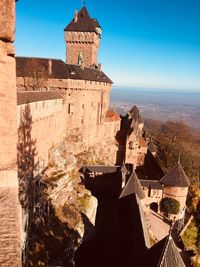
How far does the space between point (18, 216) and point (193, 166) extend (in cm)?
4518

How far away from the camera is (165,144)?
56281 mm

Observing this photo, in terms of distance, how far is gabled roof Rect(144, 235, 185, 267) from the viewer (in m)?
12.6

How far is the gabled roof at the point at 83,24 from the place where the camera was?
3719 centimetres

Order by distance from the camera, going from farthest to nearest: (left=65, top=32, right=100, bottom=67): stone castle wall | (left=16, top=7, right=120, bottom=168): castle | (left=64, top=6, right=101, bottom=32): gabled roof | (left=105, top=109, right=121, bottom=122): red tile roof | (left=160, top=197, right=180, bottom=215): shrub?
1. (left=105, top=109, right=121, bottom=122): red tile roof
2. (left=65, top=32, right=100, bottom=67): stone castle wall
3. (left=64, top=6, right=101, bottom=32): gabled roof
4. (left=160, top=197, right=180, bottom=215): shrub
5. (left=16, top=7, right=120, bottom=168): castle

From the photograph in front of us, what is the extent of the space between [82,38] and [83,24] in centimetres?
216

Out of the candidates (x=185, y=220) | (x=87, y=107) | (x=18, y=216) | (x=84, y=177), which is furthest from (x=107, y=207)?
(x=18, y=216)

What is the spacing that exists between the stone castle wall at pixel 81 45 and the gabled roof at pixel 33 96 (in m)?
13.0

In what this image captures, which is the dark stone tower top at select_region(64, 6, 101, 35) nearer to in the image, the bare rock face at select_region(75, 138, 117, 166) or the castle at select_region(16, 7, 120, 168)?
the castle at select_region(16, 7, 120, 168)

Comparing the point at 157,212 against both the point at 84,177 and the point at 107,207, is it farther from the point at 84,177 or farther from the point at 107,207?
the point at 84,177

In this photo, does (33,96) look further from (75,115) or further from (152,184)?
(152,184)

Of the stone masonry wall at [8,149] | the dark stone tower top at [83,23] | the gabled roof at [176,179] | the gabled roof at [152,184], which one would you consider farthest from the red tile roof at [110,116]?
the stone masonry wall at [8,149]

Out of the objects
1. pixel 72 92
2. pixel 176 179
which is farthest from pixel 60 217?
pixel 176 179

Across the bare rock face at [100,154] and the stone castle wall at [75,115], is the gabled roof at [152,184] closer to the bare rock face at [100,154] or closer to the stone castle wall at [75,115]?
the bare rock face at [100,154]

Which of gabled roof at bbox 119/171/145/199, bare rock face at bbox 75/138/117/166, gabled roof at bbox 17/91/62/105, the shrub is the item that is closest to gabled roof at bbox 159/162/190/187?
the shrub
